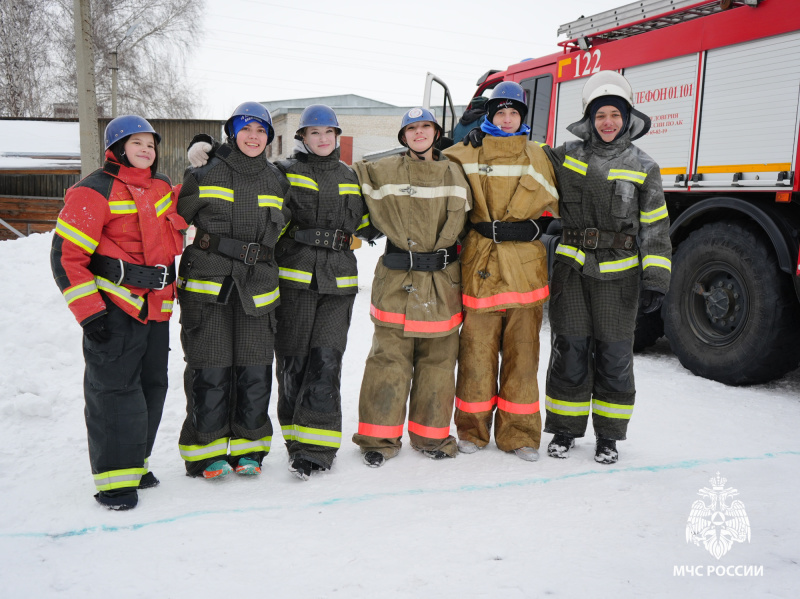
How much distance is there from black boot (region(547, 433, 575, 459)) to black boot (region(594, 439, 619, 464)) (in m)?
0.16

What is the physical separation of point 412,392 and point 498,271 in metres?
0.86

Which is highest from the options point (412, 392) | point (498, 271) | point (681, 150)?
point (681, 150)

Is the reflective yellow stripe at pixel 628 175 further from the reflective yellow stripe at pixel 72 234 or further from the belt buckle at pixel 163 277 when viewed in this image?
the reflective yellow stripe at pixel 72 234

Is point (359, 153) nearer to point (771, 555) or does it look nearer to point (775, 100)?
point (775, 100)

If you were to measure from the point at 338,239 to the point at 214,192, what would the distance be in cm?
69

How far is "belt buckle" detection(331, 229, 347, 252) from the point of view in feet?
11.2

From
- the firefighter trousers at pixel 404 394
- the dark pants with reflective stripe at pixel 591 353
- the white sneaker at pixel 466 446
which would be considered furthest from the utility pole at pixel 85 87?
the dark pants with reflective stripe at pixel 591 353

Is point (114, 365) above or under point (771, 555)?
above

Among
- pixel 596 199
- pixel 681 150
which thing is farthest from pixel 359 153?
pixel 596 199

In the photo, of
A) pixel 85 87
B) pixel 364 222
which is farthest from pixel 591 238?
pixel 85 87

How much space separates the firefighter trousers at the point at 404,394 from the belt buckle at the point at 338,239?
54cm

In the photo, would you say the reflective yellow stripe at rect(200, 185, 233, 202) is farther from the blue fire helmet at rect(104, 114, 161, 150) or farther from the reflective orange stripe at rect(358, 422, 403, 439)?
the reflective orange stripe at rect(358, 422, 403, 439)

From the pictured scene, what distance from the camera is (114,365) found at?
9.37 ft

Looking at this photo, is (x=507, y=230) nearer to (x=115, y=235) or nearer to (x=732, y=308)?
(x=115, y=235)
